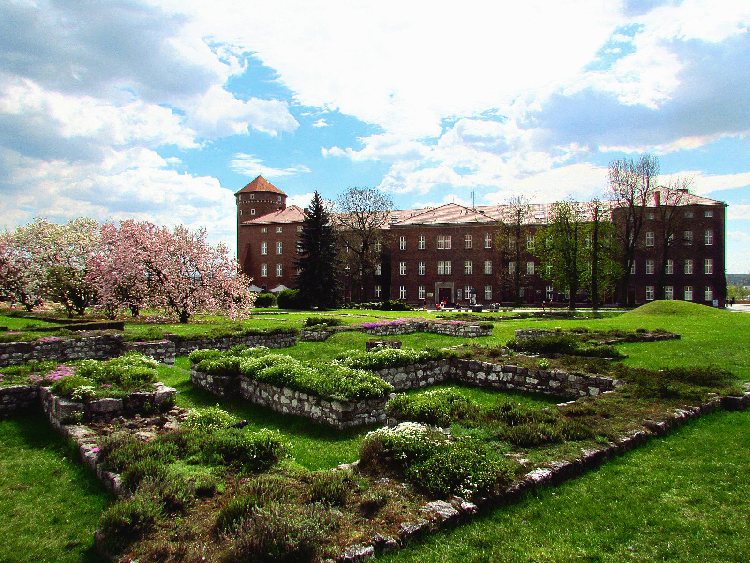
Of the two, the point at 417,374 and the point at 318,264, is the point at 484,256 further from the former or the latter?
the point at 417,374

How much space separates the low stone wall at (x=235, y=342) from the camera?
1684 cm

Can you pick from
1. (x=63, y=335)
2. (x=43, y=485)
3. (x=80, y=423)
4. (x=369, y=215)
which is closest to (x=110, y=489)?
(x=43, y=485)

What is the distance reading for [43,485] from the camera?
6.03m

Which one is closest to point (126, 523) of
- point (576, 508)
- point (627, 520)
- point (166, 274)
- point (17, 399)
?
point (576, 508)

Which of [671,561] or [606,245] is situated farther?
[606,245]

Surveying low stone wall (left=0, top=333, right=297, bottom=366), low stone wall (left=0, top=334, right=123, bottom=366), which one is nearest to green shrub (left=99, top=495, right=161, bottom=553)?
low stone wall (left=0, top=333, right=297, bottom=366)

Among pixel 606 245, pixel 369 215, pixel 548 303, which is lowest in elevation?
pixel 548 303

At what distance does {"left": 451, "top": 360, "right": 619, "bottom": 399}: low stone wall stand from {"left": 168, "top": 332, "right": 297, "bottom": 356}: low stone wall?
30.3 ft

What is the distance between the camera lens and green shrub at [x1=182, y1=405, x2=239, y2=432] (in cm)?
688

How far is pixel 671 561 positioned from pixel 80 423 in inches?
341

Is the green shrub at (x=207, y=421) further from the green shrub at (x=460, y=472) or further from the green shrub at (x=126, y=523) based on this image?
the green shrub at (x=460, y=472)

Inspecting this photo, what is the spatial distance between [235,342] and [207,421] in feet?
37.3

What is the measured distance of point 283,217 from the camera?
222 feet

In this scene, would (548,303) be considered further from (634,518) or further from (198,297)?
(634,518)
